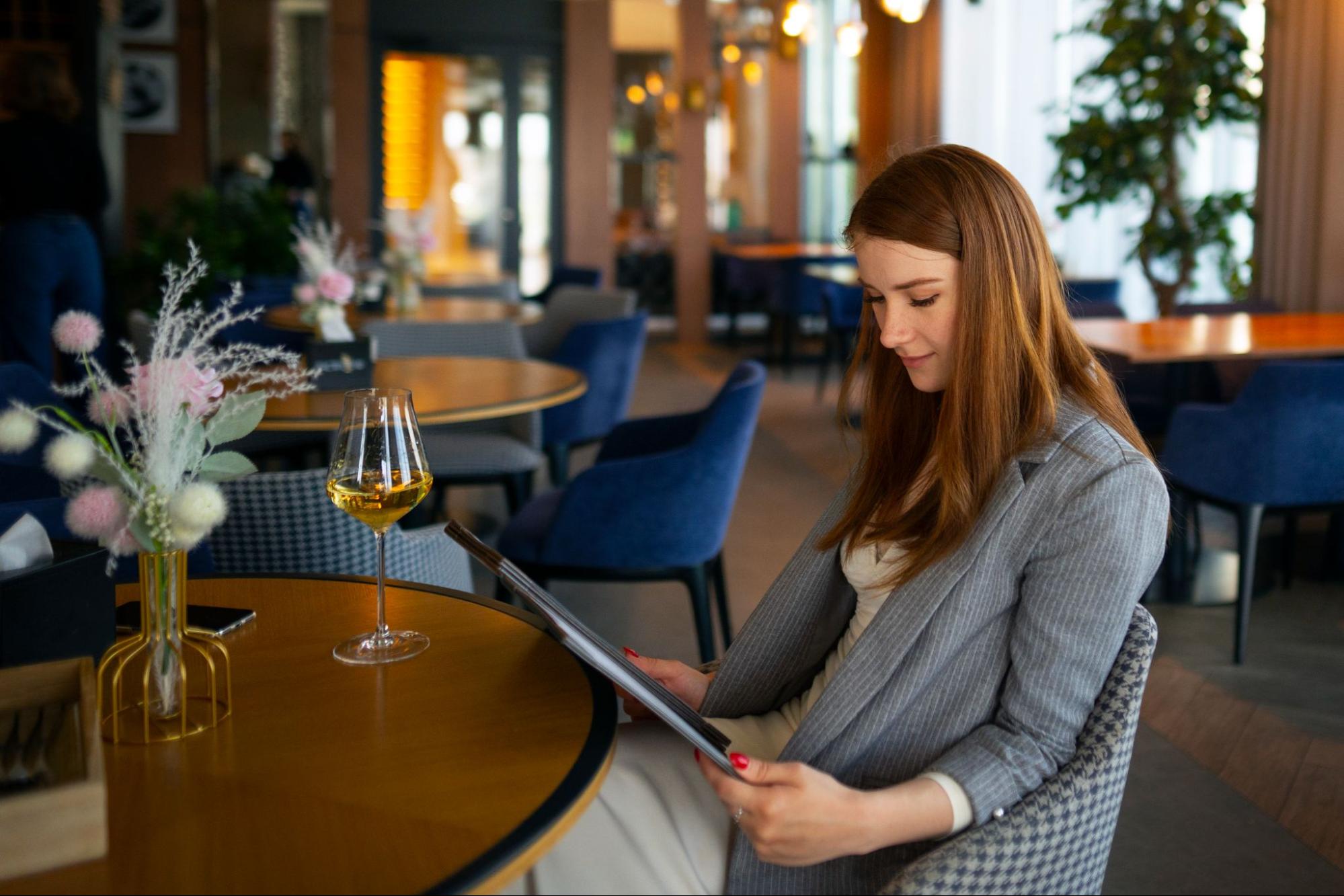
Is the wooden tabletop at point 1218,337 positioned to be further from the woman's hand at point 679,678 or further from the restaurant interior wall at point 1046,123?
the woman's hand at point 679,678

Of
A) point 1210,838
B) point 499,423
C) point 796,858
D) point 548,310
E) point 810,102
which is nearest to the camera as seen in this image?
point 796,858

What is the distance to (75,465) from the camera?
107 cm

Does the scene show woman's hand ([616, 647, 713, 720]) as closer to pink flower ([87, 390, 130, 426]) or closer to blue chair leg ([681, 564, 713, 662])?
pink flower ([87, 390, 130, 426])

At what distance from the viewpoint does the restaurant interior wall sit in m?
6.47

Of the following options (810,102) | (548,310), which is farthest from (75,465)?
(810,102)

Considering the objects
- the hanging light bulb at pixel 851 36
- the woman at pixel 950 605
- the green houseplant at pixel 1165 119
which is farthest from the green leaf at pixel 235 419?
the hanging light bulb at pixel 851 36

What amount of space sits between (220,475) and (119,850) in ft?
1.23

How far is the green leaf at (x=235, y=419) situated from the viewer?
3.89ft

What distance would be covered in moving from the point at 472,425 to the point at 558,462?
335 mm

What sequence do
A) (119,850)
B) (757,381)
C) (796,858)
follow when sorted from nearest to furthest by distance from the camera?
1. (119,850)
2. (796,858)
3. (757,381)

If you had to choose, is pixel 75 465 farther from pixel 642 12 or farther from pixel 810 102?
pixel 642 12

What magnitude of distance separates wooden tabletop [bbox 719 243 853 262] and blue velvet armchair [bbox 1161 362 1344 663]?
18.3 ft

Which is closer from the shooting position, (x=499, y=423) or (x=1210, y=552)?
(x=499, y=423)

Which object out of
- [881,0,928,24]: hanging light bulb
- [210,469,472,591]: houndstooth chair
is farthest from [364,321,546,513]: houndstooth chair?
[881,0,928,24]: hanging light bulb
